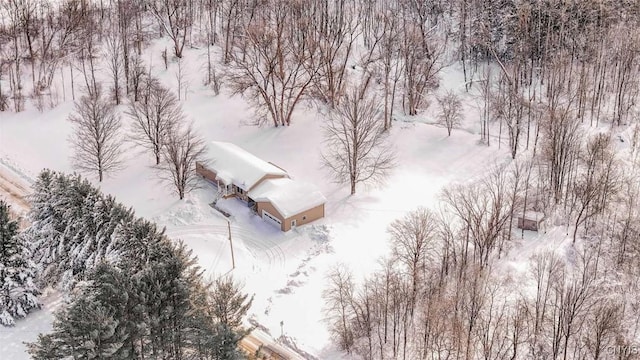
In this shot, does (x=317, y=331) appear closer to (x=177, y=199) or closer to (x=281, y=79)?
(x=177, y=199)

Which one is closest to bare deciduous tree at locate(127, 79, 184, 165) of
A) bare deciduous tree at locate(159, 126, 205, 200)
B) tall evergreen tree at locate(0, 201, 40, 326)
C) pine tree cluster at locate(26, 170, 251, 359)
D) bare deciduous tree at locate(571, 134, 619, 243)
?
bare deciduous tree at locate(159, 126, 205, 200)

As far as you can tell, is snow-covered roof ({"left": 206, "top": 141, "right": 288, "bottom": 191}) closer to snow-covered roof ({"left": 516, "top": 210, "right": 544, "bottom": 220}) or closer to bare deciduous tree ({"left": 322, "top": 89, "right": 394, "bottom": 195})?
bare deciduous tree ({"left": 322, "top": 89, "right": 394, "bottom": 195})

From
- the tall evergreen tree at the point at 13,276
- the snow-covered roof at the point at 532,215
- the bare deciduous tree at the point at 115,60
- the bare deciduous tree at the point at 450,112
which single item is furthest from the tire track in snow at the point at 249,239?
the bare deciduous tree at the point at 450,112

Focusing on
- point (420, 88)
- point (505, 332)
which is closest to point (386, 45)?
point (420, 88)

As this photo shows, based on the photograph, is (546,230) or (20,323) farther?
(546,230)

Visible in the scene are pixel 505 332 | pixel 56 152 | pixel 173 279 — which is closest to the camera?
pixel 173 279

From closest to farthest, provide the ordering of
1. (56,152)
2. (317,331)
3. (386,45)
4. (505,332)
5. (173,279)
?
(173,279) → (505,332) → (317,331) → (56,152) → (386,45)

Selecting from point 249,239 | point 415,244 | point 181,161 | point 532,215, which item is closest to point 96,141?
point 181,161
